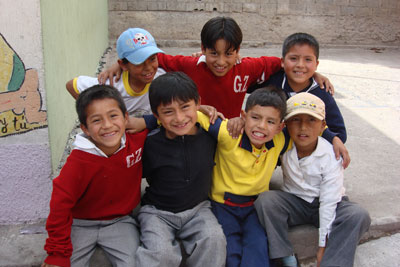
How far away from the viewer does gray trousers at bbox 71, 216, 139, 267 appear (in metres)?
1.99

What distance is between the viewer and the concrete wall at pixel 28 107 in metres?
2.09

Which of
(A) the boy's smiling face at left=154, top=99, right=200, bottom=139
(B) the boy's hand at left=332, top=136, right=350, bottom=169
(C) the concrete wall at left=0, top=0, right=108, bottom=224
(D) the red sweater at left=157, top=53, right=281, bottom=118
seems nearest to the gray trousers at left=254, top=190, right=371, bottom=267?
(B) the boy's hand at left=332, top=136, right=350, bottom=169

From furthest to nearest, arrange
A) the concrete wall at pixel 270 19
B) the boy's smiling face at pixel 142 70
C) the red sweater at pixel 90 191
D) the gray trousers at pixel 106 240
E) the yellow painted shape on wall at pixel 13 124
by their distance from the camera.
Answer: the concrete wall at pixel 270 19
the boy's smiling face at pixel 142 70
the yellow painted shape on wall at pixel 13 124
the gray trousers at pixel 106 240
the red sweater at pixel 90 191

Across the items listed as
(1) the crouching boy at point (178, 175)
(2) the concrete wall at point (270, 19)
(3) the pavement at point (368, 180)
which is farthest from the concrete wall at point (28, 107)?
(2) the concrete wall at point (270, 19)

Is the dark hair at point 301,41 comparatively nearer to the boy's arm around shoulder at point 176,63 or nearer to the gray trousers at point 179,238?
the boy's arm around shoulder at point 176,63

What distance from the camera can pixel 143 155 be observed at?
2.23m

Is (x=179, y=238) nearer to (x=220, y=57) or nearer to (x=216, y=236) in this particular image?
(x=216, y=236)

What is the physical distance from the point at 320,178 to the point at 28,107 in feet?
6.06

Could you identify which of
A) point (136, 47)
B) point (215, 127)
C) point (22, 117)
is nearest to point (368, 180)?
point (215, 127)

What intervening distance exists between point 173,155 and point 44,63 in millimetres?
964

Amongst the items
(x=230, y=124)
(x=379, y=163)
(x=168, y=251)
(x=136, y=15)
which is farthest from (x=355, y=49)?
(x=168, y=251)

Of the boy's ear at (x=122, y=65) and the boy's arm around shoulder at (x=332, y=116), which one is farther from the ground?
the boy's ear at (x=122, y=65)

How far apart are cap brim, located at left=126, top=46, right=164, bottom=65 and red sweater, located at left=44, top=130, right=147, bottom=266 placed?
512 mm

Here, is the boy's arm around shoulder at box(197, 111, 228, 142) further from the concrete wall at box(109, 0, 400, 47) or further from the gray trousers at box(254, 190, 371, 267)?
the concrete wall at box(109, 0, 400, 47)
